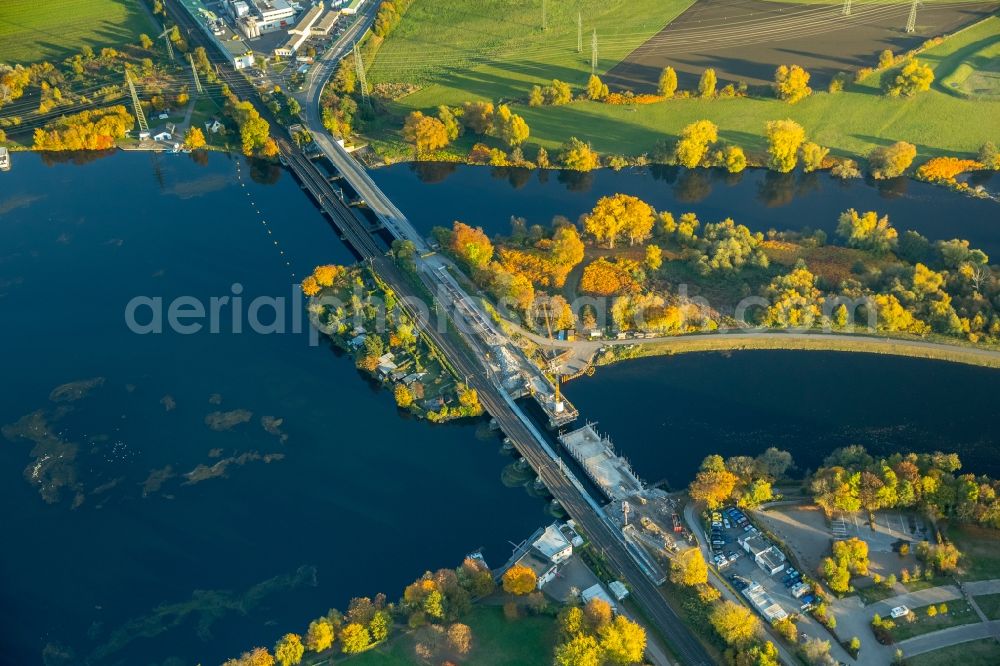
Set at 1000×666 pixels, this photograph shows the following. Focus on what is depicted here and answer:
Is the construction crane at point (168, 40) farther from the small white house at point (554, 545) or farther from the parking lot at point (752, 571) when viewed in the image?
the parking lot at point (752, 571)

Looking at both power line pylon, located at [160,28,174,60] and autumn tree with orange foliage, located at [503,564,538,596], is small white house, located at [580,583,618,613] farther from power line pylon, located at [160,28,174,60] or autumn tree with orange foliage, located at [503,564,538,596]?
power line pylon, located at [160,28,174,60]

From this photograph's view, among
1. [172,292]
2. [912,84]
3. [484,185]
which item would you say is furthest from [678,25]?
[172,292]

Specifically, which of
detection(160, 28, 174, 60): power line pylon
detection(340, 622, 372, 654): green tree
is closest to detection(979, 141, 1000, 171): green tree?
detection(340, 622, 372, 654): green tree

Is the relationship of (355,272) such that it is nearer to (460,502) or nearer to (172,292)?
(172,292)

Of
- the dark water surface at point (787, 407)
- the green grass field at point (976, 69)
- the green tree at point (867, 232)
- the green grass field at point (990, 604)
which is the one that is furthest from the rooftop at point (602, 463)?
the green grass field at point (976, 69)

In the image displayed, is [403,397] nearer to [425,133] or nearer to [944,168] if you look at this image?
[425,133]

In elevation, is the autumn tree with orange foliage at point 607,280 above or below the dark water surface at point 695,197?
below
